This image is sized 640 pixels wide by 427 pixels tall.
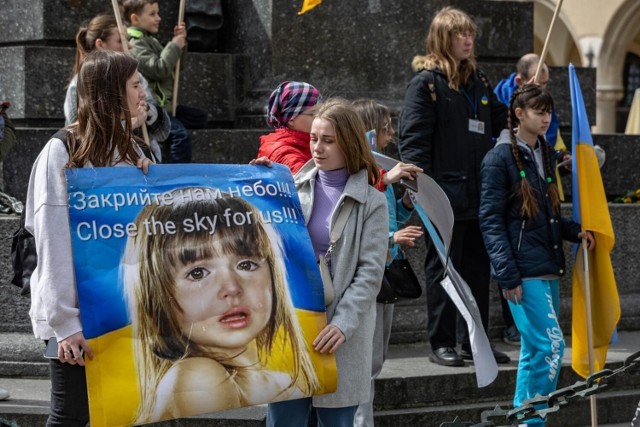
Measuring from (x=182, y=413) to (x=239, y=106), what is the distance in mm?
4775

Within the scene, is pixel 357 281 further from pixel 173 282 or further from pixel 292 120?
pixel 292 120

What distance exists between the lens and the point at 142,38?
7.79 meters

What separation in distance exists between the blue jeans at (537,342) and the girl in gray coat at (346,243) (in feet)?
5.38

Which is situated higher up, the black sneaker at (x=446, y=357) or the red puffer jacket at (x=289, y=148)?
the red puffer jacket at (x=289, y=148)

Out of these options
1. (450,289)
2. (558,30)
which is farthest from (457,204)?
(558,30)

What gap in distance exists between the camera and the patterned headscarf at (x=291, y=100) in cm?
529

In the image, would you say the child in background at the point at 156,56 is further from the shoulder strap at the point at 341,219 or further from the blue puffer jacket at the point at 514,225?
the shoulder strap at the point at 341,219

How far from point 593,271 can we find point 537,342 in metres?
0.70

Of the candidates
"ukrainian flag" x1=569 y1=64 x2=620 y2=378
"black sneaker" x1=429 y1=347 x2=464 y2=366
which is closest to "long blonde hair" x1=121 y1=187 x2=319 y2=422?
"ukrainian flag" x1=569 y1=64 x2=620 y2=378

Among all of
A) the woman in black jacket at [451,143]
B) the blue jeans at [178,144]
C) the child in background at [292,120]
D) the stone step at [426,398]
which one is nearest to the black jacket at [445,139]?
the woman in black jacket at [451,143]

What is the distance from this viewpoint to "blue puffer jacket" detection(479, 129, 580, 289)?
20.7 ft

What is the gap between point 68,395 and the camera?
4387mm

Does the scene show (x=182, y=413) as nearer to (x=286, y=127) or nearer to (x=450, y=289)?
(x=286, y=127)

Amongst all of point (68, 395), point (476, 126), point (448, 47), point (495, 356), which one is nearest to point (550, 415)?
point (495, 356)
